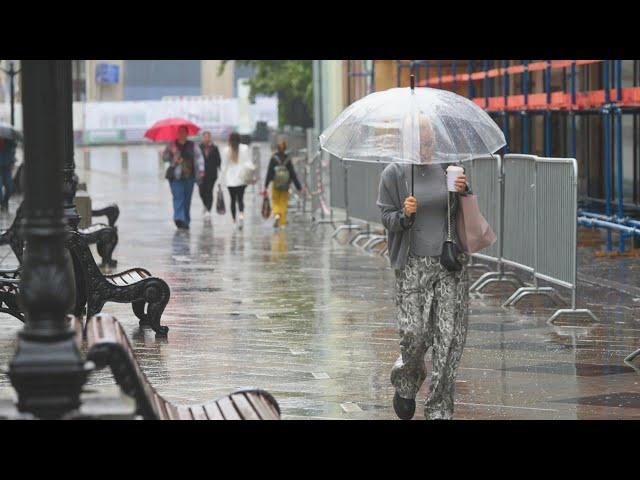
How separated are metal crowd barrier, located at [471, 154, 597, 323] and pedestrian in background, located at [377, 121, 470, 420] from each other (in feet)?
14.3

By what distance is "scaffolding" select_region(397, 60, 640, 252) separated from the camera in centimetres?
1639

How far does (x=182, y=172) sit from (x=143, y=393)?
1746cm

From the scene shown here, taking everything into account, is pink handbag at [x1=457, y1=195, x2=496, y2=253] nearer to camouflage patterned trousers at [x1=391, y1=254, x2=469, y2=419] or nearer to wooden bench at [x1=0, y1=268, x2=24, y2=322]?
camouflage patterned trousers at [x1=391, y1=254, x2=469, y2=419]

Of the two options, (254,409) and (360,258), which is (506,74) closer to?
(360,258)

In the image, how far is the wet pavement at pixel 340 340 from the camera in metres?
8.95

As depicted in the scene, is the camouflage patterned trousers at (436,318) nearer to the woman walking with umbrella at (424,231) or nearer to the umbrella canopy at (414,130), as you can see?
the woman walking with umbrella at (424,231)

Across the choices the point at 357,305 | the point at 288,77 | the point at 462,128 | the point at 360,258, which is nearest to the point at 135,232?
the point at 360,258

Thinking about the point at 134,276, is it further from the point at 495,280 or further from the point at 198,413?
the point at 198,413

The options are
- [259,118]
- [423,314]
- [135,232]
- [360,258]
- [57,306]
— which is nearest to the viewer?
[57,306]

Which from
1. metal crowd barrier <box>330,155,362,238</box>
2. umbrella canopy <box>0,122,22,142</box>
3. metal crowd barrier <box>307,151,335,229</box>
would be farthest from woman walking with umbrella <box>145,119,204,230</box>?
umbrella canopy <box>0,122,22,142</box>

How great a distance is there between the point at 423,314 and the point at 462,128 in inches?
43.0

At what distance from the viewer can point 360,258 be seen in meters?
18.1

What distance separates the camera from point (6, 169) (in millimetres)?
27469

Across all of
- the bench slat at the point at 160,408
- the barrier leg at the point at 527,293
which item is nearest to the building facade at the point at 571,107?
the barrier leg at the point at 527,293
